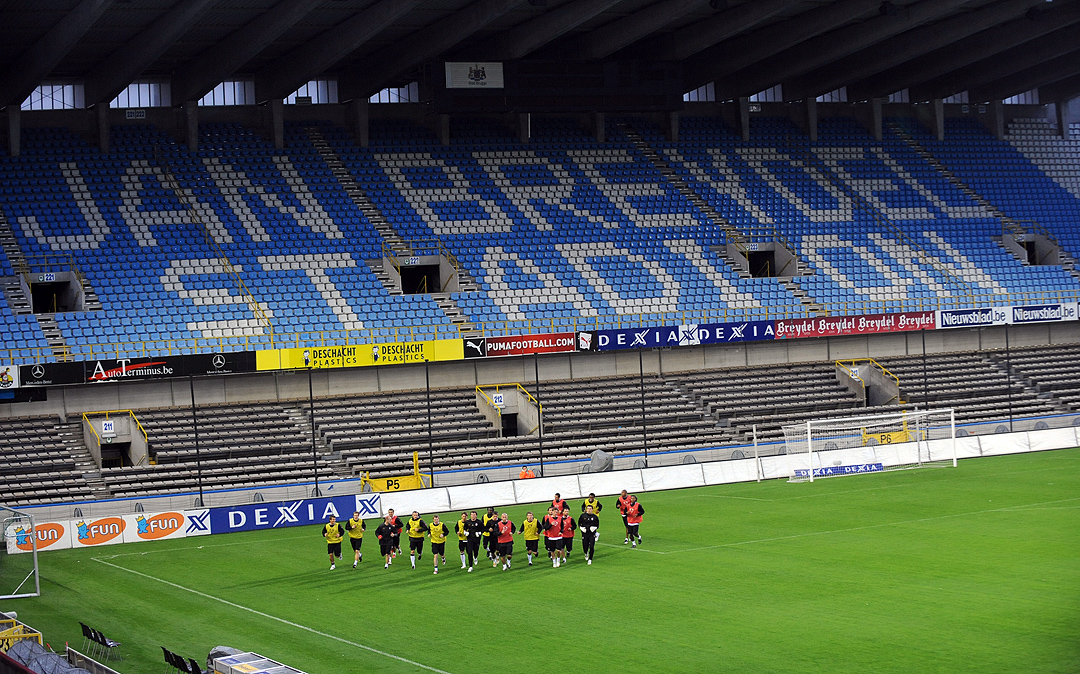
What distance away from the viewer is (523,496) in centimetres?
3750

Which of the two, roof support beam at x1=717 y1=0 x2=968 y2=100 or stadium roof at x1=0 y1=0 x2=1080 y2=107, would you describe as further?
roof support beam at x1=717 y1=0 x2=968 y2=100

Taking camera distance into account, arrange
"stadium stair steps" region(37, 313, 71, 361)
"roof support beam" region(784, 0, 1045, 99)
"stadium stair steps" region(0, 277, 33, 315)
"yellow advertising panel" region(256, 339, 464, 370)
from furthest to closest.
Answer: "roof support beam" region(784, 0, 1045, 99), "stadium stair steps" region(0, 277, 33, 315), "yellow advertising panel" region(256, 339, 464, 370), "stadium stair steps" region(37, 313, 71, 361)

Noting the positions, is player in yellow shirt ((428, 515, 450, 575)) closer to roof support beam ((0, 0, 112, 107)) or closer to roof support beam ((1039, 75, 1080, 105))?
roof support beam ((0, 0, 112, 107))

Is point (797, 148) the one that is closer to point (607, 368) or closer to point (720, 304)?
point (720, 304)

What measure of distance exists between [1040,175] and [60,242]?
46.1 metres

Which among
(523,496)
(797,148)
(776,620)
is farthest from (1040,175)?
(776,620)

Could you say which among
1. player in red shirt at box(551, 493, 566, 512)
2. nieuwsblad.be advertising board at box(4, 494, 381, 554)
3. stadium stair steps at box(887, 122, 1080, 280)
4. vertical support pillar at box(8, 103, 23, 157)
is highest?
vertical support pillar at box(8, 103, 23, 157)

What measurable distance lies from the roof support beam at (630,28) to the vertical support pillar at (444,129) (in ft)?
21.3

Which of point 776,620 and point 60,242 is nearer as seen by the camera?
point 776,620

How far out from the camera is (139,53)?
4294 centimetres

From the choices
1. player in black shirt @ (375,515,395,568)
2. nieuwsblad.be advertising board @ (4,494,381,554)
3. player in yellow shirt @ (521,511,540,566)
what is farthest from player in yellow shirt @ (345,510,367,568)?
nieuwsblad.be advertising board @ (4,494,381,554)

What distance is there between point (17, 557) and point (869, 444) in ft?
90.5

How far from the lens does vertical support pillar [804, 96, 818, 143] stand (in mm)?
59062

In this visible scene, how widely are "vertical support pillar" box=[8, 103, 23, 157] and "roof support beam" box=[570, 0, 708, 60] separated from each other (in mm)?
22071
